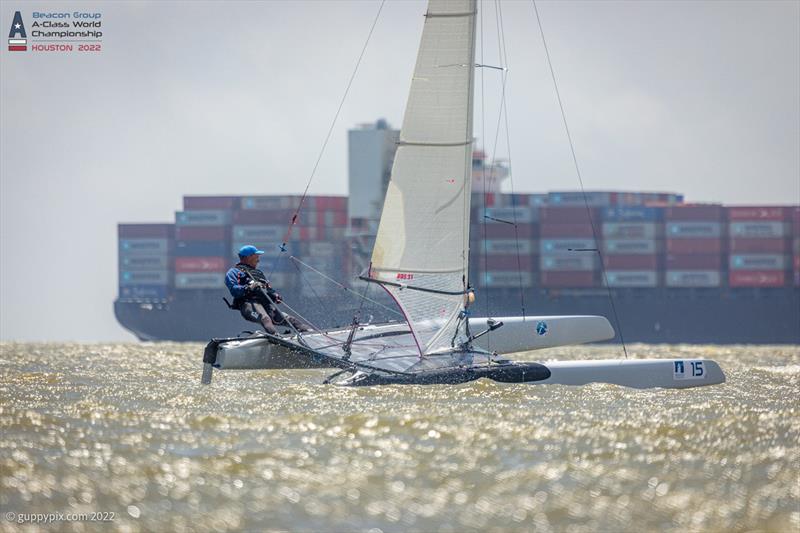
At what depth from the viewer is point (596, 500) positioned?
611cm

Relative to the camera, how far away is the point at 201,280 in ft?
155

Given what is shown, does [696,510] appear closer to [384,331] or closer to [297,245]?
[384,331]

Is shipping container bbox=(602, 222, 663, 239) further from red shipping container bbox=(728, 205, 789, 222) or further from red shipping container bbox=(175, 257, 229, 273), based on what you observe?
red shipping container bbox=(175, 257, 229, 273)

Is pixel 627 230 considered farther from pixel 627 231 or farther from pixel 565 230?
pixel 565 230

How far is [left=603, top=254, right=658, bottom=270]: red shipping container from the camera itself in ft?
151

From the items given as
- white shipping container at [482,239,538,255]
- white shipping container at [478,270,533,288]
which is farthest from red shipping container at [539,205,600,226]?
white shipping container at [478,270,533,288]

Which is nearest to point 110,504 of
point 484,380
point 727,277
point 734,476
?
point 734,476

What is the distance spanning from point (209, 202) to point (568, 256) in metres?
13.4

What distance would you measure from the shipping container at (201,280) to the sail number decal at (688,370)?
3579cm

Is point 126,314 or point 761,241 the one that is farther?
point 126,314

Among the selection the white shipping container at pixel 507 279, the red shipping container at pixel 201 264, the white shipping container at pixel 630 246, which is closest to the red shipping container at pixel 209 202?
the red shipping container at pixel 201 264

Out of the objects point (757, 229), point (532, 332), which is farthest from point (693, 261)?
point (532, 332)

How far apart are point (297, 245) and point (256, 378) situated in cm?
3116

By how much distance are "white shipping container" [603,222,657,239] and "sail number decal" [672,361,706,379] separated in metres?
33.6
